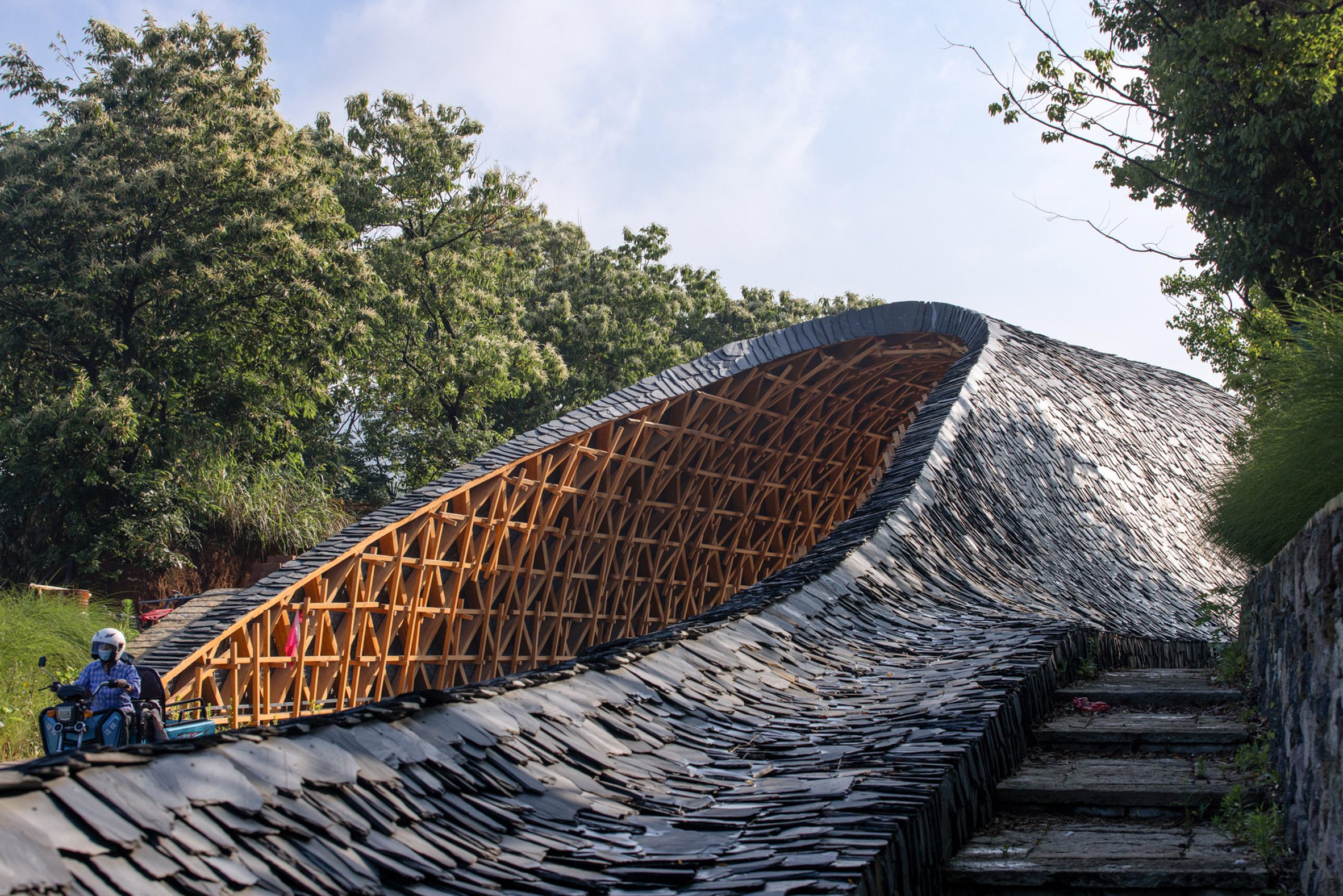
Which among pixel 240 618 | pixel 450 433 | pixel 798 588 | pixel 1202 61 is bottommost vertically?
pixel 240 618

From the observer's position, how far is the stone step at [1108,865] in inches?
99.0

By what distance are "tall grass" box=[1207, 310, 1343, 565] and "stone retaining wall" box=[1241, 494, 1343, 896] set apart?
65 cm

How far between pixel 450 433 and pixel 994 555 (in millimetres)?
14615

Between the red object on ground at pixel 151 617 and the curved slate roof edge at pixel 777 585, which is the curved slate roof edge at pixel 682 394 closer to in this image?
the curved slate roof edge at pixel 777 585

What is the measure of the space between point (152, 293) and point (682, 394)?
9.52 meters

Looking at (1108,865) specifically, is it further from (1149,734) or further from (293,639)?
(293,639)

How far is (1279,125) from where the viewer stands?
26.5 ft

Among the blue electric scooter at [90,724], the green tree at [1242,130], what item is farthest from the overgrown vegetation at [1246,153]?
the blue electric scooter at [90,724]

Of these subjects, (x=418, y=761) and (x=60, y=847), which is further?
(x=418, y=761)

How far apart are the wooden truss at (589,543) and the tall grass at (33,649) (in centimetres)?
311

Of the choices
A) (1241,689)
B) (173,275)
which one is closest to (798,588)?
(1241,689)

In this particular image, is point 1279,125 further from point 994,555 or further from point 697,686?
point 697,686

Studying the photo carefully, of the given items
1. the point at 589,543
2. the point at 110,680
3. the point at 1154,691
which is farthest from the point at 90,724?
the point at 589,543

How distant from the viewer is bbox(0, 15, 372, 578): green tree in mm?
15227
